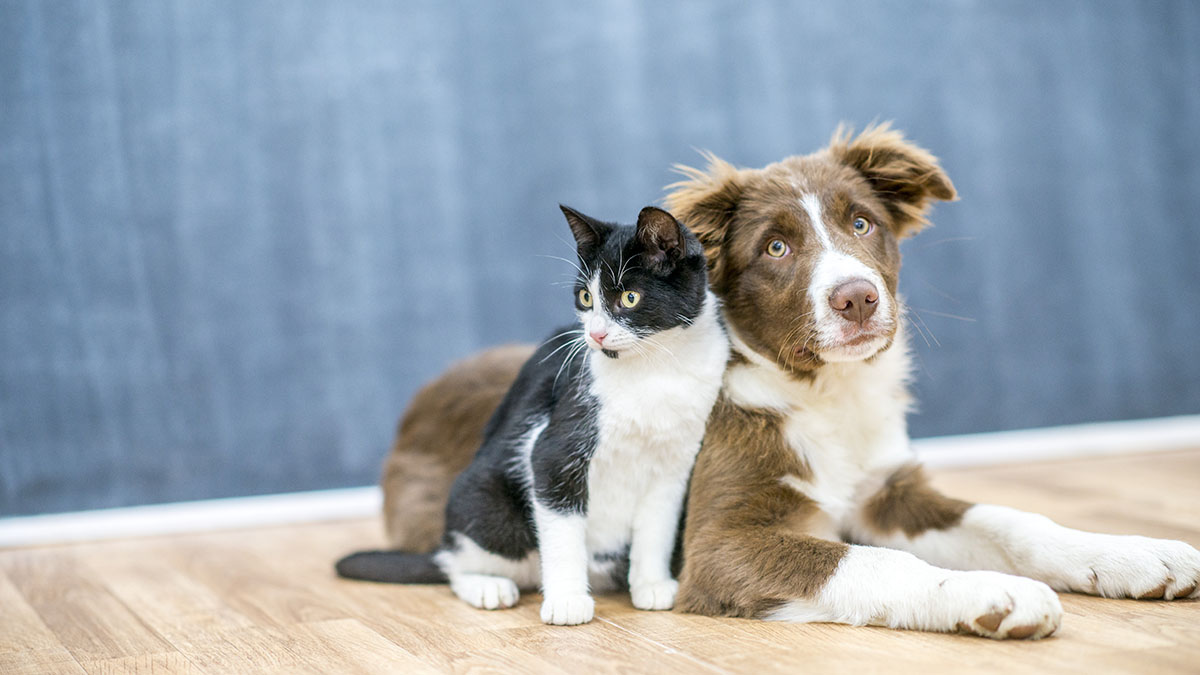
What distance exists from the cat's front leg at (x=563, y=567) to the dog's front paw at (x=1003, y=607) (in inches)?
21.9

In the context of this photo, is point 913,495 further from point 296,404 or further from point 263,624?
point 296,404

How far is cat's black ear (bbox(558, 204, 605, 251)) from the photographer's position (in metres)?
1.72

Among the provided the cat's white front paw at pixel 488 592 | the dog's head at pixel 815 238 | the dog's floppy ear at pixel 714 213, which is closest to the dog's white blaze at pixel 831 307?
the dog's head at pixel 815 238

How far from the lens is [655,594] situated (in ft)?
5.78

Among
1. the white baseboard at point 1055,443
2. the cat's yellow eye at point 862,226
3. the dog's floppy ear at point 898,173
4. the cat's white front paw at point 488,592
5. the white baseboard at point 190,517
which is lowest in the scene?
the white baseboard at point 1055,443

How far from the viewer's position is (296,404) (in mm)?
2963

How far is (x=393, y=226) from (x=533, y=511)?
149cm

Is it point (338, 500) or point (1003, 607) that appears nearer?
point (1003, 607)

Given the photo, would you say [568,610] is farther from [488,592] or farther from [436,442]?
[436,442]

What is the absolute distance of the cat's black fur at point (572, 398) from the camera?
1.69m

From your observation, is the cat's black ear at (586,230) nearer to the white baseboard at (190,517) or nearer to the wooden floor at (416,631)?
the wooden floor at (416,631)

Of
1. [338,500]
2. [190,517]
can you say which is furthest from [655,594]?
[190,517]

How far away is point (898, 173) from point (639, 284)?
59 centimetres

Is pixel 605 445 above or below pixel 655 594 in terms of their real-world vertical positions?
above
